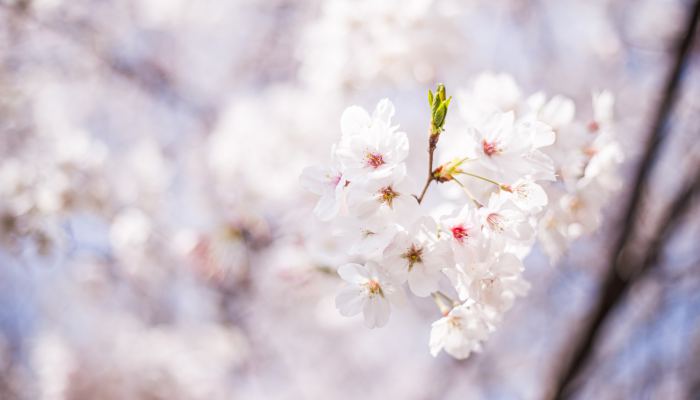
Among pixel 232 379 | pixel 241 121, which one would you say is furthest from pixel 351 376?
pixel 241 121

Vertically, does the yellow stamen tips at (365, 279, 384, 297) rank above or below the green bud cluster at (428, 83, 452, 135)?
below

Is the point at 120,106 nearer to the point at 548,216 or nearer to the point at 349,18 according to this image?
the point at 349,18

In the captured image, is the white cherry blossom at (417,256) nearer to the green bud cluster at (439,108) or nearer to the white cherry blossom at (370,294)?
the white cherry blossom at (370,294)

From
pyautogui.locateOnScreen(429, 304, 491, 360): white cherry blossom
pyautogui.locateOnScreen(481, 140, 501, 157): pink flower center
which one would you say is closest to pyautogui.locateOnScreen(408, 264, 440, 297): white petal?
pyautogui.locateOnScreen(429, 304, 491, 360): white cherry blossom

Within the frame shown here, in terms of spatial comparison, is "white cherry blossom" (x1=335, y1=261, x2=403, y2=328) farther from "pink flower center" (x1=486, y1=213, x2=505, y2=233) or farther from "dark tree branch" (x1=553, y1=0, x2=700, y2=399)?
"dark tree branch" (x1=553, y1=0, x2=700, y2=399)

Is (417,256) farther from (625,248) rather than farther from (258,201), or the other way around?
(258,201)
